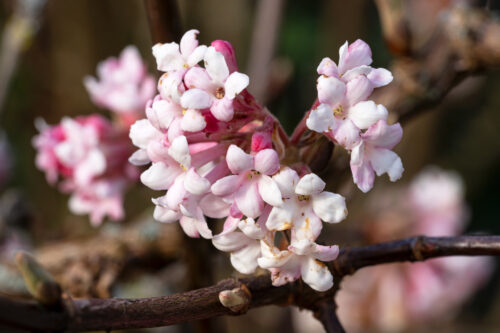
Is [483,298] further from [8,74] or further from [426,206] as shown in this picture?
[8,74]

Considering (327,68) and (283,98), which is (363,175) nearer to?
(327,68)

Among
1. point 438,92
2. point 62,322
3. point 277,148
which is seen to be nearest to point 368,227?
point 438,92

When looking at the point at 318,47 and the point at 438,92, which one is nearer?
the point at 438,92

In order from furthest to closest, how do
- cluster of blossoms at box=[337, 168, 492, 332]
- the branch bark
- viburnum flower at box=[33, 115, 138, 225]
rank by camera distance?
cluster of blossoms at box=[337, 168, 492, 332], viburnum flower at box=[33, 115, 138, 225], the branch bark

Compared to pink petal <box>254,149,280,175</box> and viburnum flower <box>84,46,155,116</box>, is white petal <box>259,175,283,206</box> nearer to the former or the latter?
pink petal <box>254,149,280,175</box>

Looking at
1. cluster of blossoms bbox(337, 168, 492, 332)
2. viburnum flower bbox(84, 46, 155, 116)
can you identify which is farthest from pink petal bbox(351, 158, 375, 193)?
cluster of blossoms bbox(337, 168, 492, 332)

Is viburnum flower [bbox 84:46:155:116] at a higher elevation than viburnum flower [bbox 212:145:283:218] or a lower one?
lower
